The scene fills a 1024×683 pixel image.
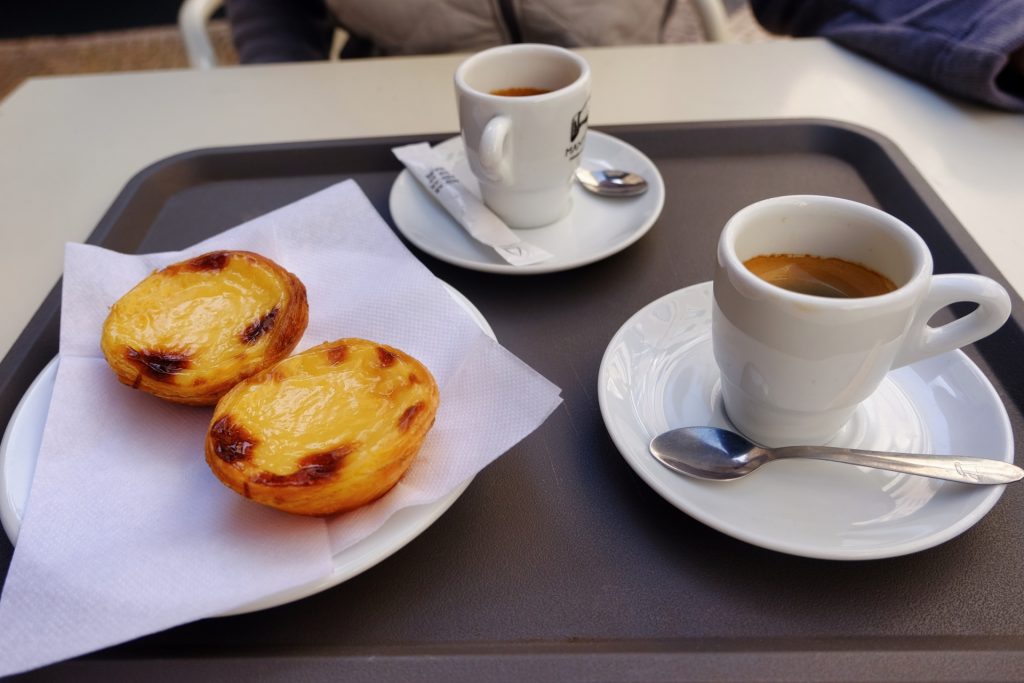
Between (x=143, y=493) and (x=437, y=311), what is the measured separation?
293 millimetres

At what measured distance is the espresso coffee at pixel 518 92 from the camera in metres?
0.94

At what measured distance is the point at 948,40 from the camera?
111 cm

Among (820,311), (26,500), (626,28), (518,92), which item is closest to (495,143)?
(518,92)

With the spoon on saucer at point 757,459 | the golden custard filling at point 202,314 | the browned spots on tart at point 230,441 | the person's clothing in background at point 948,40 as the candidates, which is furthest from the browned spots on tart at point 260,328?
the person's clothing in background at point 948,40

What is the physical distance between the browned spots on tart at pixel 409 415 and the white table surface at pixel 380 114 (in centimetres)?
59

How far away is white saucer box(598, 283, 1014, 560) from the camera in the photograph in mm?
519

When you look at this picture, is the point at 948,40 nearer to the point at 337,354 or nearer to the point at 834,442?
the point at 834,442

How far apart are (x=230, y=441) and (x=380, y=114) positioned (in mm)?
786

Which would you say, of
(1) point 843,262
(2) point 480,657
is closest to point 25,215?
(2) point 480,657

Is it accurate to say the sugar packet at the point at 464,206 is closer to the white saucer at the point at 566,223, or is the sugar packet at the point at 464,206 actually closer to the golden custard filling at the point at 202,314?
the white saucer at the point at 566,223

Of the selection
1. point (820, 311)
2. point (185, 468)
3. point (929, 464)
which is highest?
point (820, 311)

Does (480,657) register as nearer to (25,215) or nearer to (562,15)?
(25,215)

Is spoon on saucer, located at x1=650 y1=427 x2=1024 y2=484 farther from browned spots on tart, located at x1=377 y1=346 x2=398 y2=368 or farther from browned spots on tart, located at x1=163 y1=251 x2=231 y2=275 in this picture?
browned spots on tart, located at x1=163 y1=251 x2=231 y2=275

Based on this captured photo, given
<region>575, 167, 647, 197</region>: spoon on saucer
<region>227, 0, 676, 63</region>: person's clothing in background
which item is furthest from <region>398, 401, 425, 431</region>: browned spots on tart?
<region>227, 0, 676, 63</region>: person's clothing in background
